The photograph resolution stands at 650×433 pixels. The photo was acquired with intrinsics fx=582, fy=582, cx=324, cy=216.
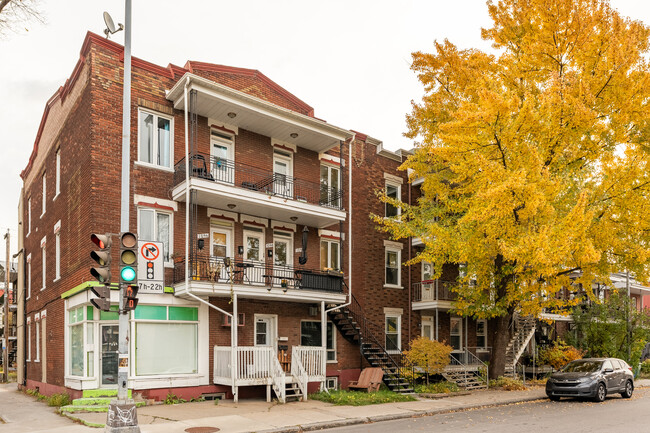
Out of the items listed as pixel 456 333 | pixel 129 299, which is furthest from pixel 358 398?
pixel 456 333

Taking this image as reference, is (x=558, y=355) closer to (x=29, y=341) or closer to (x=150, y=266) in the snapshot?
(x=150, y=266)

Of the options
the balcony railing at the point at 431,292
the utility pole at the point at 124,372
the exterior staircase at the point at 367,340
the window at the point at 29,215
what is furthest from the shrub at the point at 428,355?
the window at the point at 29,215

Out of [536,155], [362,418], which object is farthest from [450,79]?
[362,418]

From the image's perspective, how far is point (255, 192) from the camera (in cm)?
1872

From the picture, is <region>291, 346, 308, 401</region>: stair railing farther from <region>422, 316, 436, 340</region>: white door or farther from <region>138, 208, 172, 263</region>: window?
<region>422, 316, 436, 340</region>: white door

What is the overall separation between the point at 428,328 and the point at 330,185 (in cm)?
855

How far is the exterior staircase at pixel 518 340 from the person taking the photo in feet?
87.2

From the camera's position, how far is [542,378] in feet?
90.5

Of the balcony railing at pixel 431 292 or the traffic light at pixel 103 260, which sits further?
the balcony railing at pixel 431 292

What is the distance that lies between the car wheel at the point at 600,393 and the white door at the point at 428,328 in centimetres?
866

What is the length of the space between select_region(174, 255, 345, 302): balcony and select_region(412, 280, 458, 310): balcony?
A: 19.0 ft

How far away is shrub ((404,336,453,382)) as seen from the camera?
20781 millimetres

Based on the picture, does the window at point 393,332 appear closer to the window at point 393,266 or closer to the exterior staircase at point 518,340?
the window at point 393,266

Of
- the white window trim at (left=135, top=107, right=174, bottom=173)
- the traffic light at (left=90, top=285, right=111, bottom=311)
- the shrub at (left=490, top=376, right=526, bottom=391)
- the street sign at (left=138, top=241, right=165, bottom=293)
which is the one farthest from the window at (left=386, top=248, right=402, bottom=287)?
the traffic light at (left=90, top=285, right=111, bottom=311)
